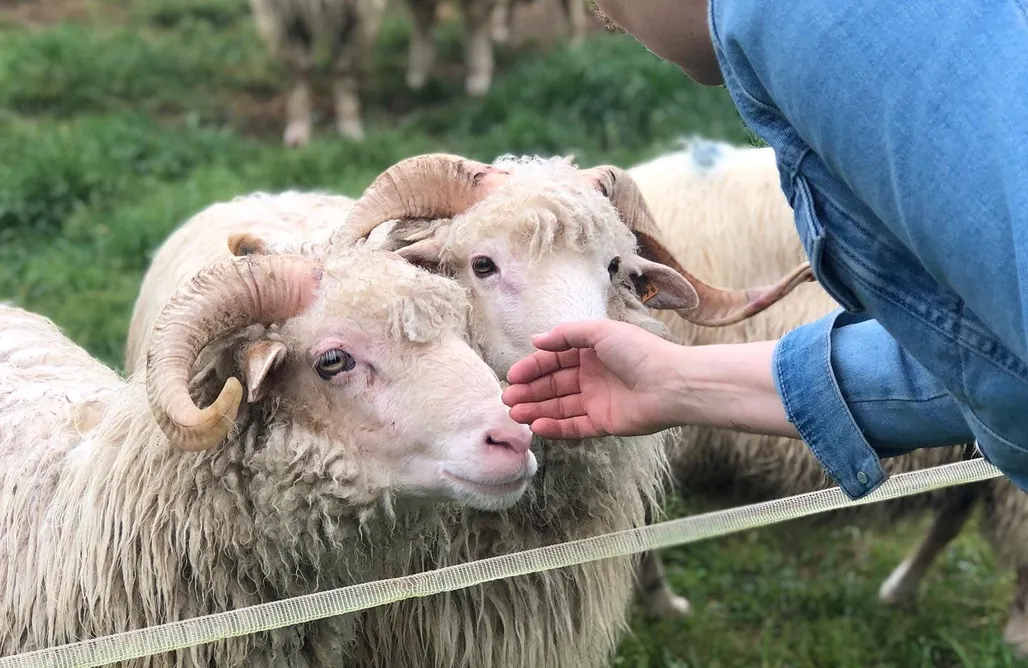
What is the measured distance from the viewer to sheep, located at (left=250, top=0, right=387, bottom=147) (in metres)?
8.11

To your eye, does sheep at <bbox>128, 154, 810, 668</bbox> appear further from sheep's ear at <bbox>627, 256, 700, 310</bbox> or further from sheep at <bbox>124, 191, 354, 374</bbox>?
sheep at <bbox>124, 191, 354, 374</bbox>

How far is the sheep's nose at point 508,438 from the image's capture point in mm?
1881

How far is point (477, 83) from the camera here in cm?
931

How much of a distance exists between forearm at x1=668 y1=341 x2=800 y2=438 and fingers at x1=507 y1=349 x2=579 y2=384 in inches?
10.3

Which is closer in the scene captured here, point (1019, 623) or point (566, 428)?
point (566, 428)

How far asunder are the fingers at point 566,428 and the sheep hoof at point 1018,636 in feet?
7.72

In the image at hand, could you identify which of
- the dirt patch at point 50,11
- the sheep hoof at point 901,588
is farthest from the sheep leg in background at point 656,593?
the dirt patch at point 50,11

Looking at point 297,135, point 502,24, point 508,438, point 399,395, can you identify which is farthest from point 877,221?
point 502,24

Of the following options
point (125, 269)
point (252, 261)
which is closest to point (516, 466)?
point (252, 261)

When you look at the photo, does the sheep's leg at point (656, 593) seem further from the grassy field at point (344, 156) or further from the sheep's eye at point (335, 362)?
the sheep's eye at point (335, 362)

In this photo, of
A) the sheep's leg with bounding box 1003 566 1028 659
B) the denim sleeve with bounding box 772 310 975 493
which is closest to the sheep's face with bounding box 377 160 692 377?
the denim sleeve with bounding box 772 310 975 493

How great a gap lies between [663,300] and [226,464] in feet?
3.96

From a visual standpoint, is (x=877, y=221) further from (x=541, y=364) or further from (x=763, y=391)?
(x=541, y=364)

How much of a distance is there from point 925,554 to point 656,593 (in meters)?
0.99
